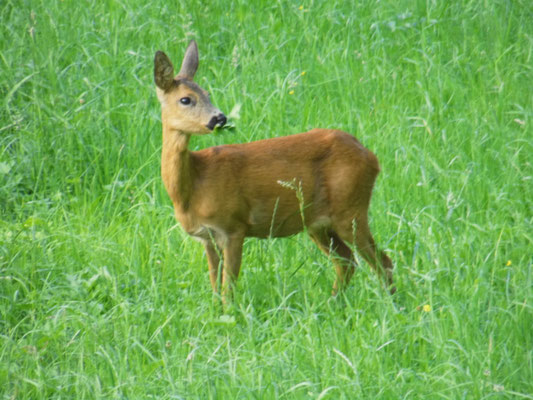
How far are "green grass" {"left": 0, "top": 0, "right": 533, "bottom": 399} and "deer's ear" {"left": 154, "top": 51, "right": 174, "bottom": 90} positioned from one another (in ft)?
3.24

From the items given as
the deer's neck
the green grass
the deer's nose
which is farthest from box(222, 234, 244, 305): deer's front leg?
the deer's nose

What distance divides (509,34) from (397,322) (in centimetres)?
420

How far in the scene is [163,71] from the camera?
485cm

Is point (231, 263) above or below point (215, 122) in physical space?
below

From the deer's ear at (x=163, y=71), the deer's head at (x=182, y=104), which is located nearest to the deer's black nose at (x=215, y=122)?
the deer's head at (x=182, y=104)

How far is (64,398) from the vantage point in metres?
4.14

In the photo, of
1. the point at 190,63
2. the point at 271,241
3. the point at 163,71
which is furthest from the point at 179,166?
the point at 271,241

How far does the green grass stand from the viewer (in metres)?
4.16

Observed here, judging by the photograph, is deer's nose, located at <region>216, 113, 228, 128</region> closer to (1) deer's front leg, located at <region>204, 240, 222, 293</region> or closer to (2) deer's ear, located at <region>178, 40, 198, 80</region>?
(2) deer's ear, located at <region>178, 40, 198, 80</region>

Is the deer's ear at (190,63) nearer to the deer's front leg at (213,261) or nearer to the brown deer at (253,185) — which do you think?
the brown deer at (253,185)

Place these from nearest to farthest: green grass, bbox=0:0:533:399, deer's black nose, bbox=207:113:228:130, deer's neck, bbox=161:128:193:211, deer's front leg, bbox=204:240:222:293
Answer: green grass, bbox=0:0:533:399, deer's black nose, bbox=207:113:228:130, deer's neck, bbox=161:128:193:211, deer's front leg, bbox=204:240:222:293

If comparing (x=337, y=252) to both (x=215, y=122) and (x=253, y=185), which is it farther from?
(x=215, y=122)

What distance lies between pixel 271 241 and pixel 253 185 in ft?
1.90

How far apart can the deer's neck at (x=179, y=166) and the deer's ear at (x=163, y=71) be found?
244 mm
